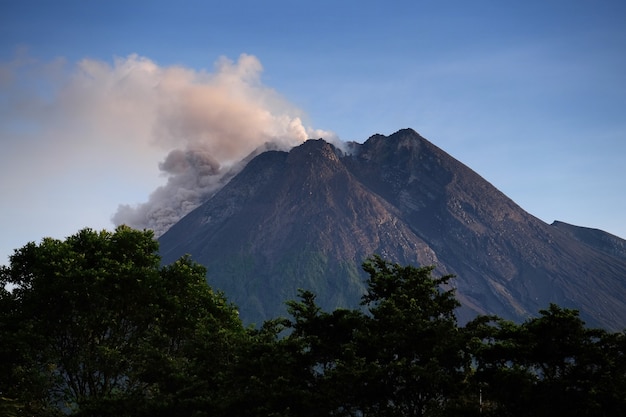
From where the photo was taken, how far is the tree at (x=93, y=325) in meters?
36.0

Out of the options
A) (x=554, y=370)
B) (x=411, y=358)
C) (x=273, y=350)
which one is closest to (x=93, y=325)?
(x=273, y=350)

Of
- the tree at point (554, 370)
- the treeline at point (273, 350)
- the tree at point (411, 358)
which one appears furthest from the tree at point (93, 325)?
the tree at point (554, 370)

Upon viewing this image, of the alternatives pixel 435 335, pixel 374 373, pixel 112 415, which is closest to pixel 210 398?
pixel 112 415

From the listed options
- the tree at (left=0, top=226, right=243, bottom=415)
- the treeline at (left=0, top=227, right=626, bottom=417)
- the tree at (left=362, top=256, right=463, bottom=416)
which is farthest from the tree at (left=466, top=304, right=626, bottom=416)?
the tree at (left=0, top=226, right=243, bottom=415)

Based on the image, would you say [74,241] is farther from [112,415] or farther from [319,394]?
[319,394]

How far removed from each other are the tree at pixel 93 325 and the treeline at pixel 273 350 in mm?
100

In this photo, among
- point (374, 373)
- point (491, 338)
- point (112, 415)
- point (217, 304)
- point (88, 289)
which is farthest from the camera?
point (217, 304)

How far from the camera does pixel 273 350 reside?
3109cm

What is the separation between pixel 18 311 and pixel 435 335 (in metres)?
25.4

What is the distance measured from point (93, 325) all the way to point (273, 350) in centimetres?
1457

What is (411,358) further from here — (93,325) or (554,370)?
(93,325)

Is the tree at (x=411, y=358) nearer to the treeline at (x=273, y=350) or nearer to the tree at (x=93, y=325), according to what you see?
the treeline at (x=273, y=350)

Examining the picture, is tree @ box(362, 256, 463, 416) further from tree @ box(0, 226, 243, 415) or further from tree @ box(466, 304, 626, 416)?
tree @ box(0, 226, 243, 415)

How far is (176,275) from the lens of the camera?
43.8 meters
